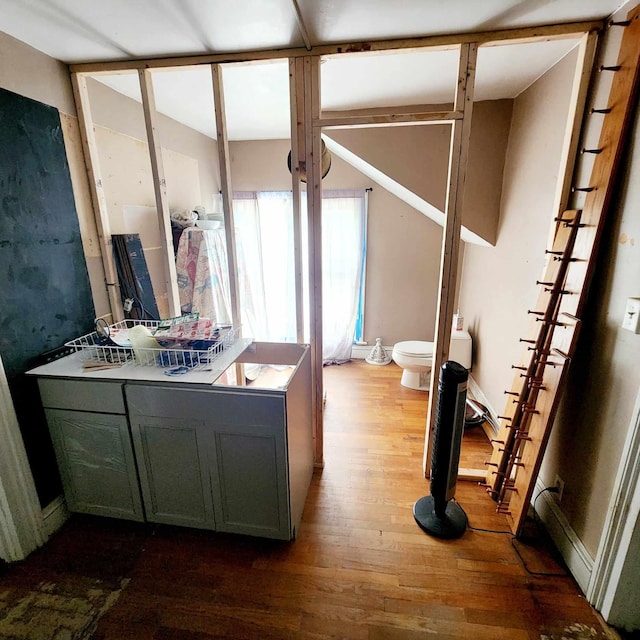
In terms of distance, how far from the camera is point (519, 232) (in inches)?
84.0

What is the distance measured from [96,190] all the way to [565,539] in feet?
9.51

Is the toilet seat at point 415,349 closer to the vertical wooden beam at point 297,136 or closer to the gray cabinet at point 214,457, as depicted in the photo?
the vertical wooden beam at point 297,136

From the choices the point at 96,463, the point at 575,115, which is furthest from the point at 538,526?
the point at 96,463

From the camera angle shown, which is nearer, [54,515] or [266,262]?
[54,515]

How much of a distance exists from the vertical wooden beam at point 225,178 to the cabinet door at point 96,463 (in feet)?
2.58

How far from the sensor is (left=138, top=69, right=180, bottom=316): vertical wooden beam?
1676mm

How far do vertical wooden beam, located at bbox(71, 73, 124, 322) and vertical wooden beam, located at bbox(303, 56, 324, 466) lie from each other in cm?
115

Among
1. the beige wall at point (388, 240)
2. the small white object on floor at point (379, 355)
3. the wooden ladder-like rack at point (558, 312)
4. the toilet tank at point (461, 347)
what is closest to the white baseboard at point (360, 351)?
the small white object on floor at point (379, 355)

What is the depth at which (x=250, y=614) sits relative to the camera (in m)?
1.33

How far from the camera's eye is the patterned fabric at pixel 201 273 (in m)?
2.45

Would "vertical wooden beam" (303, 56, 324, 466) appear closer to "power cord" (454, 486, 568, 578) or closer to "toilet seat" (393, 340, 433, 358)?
"power cord" (454, 486, 568, 578)

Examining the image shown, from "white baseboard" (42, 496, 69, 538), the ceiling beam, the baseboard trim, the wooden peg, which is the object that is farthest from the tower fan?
"white baseboard" (42, 496, 69, 538)

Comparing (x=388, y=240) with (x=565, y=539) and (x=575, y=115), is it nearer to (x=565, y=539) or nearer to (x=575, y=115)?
(x=575, y=115)

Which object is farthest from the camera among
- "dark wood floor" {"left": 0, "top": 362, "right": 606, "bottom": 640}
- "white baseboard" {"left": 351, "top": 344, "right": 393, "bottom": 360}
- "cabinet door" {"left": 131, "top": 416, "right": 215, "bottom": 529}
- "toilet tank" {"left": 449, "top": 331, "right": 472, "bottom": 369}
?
"white baseboard" {"left": 351, "top": 344, "right": 393, "bottom": 360}
